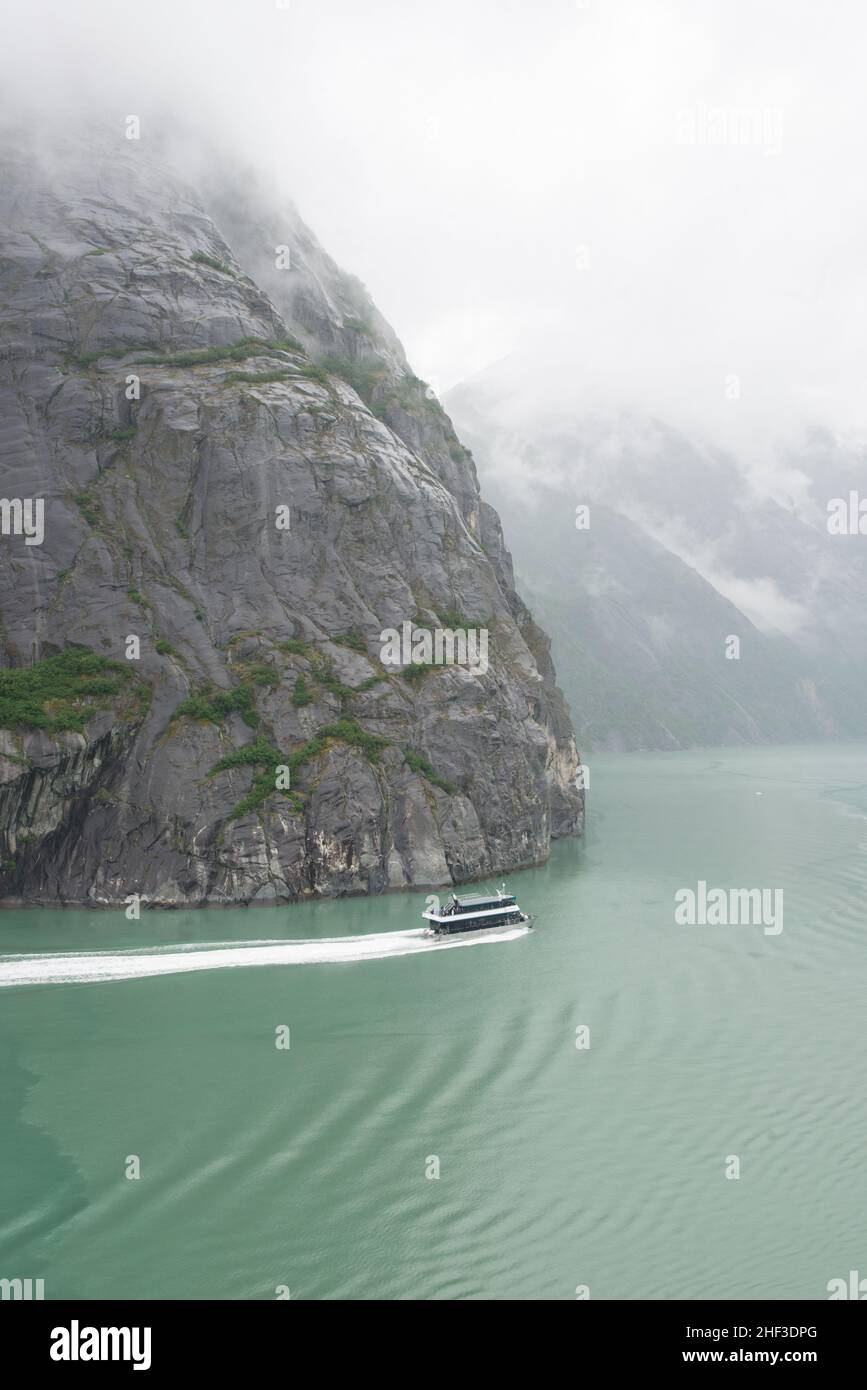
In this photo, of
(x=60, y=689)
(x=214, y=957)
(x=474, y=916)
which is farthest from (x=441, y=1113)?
(x=60, y=689)

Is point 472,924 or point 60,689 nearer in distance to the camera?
point 472,924

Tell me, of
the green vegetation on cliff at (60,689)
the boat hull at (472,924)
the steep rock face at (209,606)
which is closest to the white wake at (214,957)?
the boat hull at (472,924)

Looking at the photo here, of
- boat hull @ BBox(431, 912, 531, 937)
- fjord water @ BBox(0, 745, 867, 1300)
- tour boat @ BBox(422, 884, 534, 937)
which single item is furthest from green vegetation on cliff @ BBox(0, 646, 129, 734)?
boat hull @ BBox(431, 912, 531, 937)

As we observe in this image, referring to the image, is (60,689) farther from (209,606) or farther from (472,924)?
(472,924)

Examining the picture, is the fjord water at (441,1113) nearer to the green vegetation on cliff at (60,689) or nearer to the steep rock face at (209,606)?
the steep rock face at (209,606)

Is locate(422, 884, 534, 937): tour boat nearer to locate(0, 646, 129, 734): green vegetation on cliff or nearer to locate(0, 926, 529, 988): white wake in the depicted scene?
locate(0, 926, 529, 988): white wake
